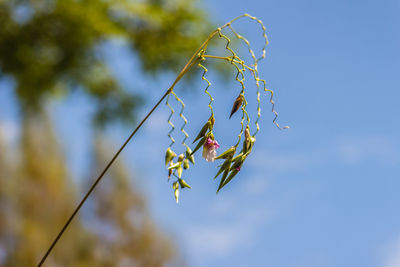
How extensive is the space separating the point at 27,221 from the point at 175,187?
24.7 ft

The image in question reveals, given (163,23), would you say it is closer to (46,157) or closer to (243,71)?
(46,157)

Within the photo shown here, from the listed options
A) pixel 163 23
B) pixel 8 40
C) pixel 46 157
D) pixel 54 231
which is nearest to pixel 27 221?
pixel 54 231

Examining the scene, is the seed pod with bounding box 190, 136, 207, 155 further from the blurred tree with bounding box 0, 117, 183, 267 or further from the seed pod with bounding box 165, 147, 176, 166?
the blurred tree with bounding box 0, 117, 183, 267

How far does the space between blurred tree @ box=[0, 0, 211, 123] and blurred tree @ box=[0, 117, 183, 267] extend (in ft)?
3.69

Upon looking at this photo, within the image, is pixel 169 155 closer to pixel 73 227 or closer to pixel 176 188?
pixel 176 188

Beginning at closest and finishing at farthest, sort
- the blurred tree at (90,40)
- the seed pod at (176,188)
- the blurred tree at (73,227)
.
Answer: the seed pod at (176,188) → the blurred tree at (90,40) → the blurred tree at (73,227)

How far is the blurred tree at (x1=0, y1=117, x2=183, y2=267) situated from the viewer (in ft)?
24.7

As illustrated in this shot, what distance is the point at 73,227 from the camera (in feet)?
25.8

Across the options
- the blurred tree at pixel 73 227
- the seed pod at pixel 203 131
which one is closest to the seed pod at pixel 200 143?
the seed pod at pixel 203 131

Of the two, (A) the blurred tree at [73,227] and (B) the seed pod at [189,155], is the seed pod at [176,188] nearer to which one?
(B) the seed pod at [189,155]

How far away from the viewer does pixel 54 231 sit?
7.93m

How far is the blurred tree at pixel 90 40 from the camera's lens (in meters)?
6.29

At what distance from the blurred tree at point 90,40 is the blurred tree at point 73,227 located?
113cm

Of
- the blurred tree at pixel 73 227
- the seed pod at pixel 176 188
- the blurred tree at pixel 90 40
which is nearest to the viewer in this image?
the seed pod at pixel 176 188
